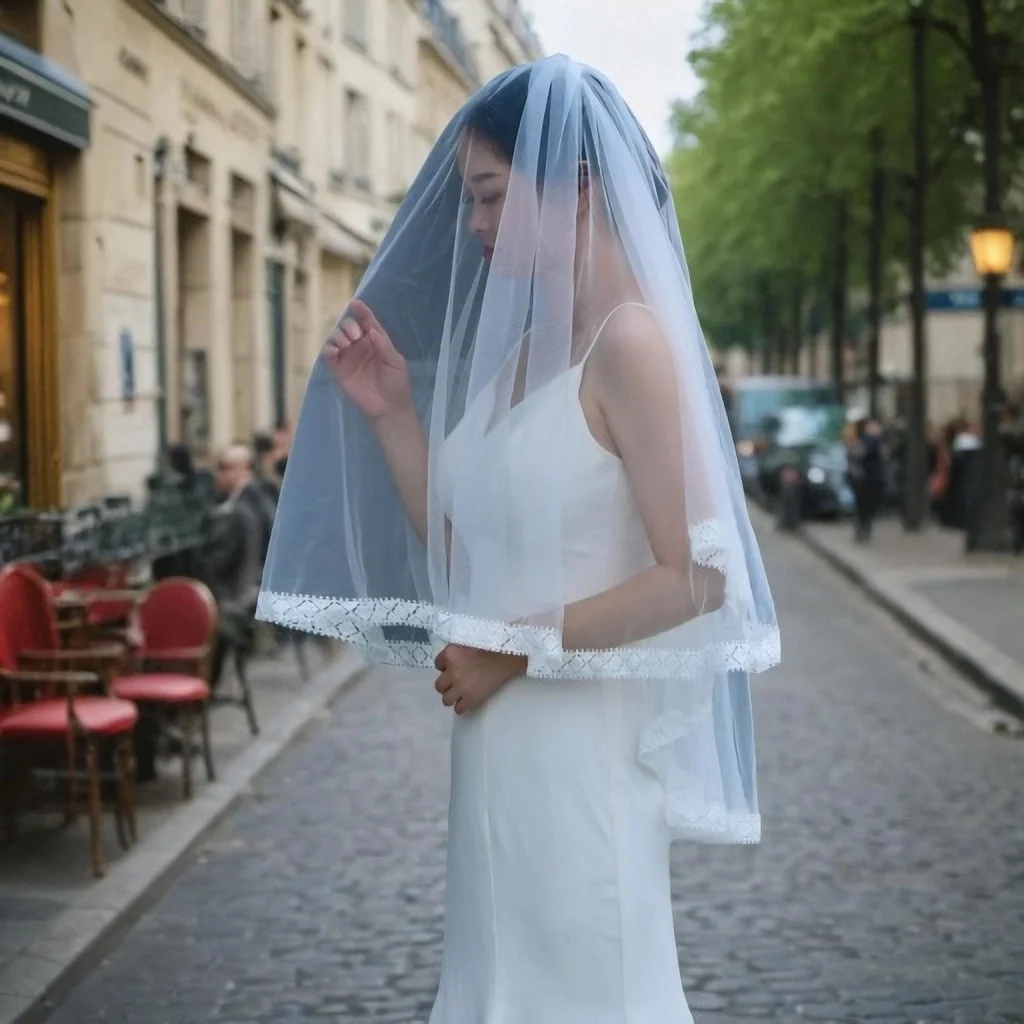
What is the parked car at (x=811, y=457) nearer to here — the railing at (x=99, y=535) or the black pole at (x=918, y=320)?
the black pole at (x=918, y=320)

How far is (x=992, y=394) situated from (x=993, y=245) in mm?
1645

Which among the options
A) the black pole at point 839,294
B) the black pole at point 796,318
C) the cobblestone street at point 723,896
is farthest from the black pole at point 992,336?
the black pole at point 796,318

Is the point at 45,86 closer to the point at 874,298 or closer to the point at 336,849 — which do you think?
the point at 336,849

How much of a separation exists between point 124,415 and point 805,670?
18.4 feet

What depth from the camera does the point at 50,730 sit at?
7.08 metres

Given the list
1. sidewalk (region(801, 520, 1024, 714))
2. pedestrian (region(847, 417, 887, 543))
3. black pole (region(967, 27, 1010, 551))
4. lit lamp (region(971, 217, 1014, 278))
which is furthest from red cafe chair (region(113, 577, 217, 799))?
pedestrian (region(847, 417, 887, 543))

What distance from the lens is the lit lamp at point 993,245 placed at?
70.6 ft

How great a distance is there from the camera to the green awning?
1082 cm

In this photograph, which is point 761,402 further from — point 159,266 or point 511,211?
point 511,211

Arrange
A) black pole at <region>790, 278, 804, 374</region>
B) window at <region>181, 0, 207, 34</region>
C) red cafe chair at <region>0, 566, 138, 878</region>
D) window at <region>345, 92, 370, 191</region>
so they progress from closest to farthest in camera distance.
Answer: red cafe chair at <region>0, 566, 138, 878</region> < window at <region>181, 0, 207, 34</region> < window at <region>345, 92, 370, 191</region> < black pole at <region>790, 278, 804, 374</region>

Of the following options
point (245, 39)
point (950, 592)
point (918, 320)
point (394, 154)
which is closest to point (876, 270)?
point (918, 320)

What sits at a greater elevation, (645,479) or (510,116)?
(510,116)

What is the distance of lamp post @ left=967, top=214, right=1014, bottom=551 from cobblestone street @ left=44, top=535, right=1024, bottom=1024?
1151 cm

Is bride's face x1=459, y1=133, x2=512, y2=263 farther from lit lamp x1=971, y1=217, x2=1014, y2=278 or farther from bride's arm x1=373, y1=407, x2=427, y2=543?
lit lamp x1=971, y1=217, x2=1014, y2=278
